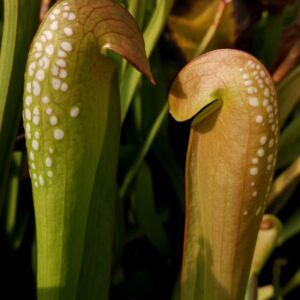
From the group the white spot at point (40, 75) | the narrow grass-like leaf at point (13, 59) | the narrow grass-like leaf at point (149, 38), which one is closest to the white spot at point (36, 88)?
the white spot at point (40, 75)

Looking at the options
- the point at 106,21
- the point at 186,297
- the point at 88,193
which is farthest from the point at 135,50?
the point at 186,297

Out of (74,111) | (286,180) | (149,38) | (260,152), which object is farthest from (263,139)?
(286,180)

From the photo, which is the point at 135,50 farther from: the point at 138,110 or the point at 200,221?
the point at 138,110

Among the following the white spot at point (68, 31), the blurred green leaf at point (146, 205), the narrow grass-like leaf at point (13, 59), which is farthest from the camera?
the blurred green leaf at point (146, 205)

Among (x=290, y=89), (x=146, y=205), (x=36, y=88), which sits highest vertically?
(x=36, y=88)

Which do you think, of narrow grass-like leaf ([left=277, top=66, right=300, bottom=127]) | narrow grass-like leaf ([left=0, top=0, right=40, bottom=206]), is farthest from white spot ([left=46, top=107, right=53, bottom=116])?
narrow grass-like leaf ([left=277, top=66, right=300, bottom=127])

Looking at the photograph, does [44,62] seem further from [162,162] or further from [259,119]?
[162,162]

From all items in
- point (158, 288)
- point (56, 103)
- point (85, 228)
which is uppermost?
point (56, 103)

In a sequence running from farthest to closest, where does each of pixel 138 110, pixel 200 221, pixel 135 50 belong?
pixel 138 110
pixel 200 221
pixel 135 50

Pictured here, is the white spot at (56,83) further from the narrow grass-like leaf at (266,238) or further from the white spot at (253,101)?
the narrow grass-like leaf at (266,238)
